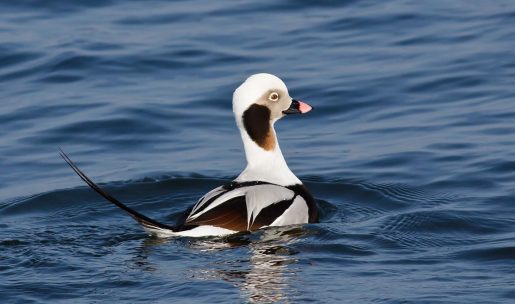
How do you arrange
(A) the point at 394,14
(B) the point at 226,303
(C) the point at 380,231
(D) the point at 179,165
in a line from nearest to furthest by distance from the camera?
(B) the point at 226,303 < (C) the point at 380,231 < (D) the point at 179,165 < (A) the point at 394,14

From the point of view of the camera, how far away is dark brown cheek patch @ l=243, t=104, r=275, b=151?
28.8ft

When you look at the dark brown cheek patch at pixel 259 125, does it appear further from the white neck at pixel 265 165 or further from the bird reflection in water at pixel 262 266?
the bird reflection in water at pixel 262 266

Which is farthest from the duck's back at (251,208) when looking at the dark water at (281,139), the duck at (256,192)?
the dark water at (281,139)

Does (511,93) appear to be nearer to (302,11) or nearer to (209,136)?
A: (209,136)

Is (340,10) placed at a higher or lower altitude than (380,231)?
higher

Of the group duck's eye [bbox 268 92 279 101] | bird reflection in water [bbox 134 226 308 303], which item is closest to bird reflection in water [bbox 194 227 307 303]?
bird reflection in water [bbox 134 226 308 303]

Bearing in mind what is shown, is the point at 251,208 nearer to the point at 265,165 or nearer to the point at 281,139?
the point at 265,165

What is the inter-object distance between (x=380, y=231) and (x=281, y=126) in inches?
134

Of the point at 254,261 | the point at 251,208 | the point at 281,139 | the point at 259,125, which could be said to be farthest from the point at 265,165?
the point at 281,139

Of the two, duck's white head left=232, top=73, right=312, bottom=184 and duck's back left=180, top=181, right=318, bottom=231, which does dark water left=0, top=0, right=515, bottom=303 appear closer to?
duck's back left=180, top=181, right=318, bottom=231

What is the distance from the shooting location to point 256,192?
8375mm

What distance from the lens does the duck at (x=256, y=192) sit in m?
8.00

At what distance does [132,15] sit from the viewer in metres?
15.1

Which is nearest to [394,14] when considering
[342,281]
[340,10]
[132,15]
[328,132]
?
[340,10]
